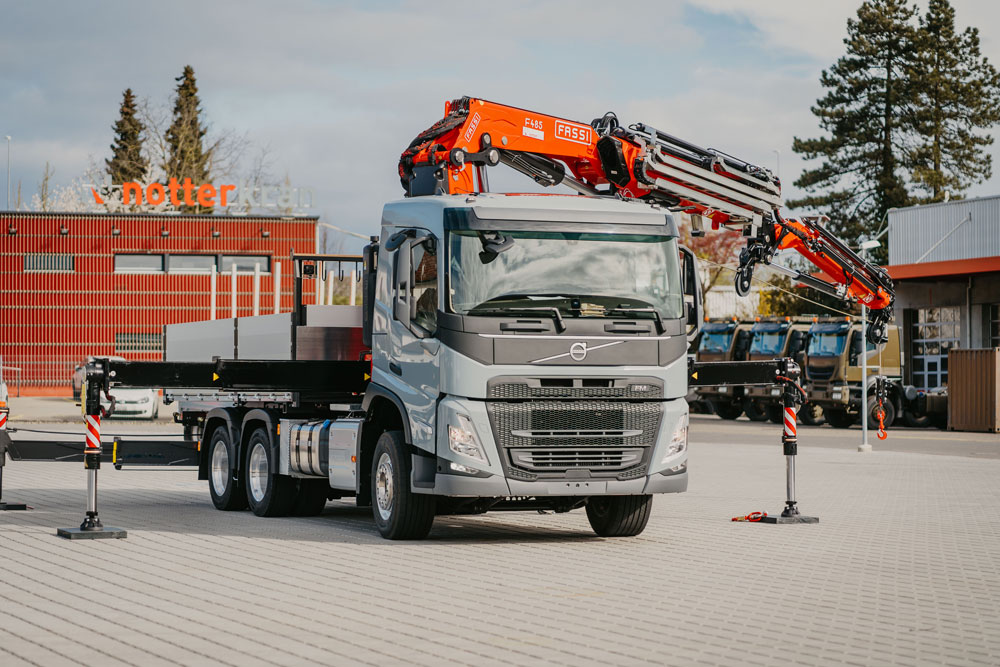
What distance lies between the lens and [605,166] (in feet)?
56.7

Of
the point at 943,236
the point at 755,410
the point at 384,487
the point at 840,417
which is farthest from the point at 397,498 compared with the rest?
the point at 943,236

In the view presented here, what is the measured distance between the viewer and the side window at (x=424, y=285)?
12070 millimetres

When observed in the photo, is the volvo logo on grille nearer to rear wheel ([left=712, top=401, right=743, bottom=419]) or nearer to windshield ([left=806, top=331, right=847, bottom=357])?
windshield ([left=806, top=331, right=847, bottom=357])

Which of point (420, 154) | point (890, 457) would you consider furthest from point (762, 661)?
point (890, 457)

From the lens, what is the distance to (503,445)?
1188cm

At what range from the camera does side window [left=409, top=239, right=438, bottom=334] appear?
12070mm

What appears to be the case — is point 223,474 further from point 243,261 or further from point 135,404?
point 243,261

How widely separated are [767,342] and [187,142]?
45728mm

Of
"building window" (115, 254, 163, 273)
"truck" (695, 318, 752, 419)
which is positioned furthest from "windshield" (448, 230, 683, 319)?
"building window" (115, 254, 163, 273)

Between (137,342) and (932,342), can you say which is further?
(137,342)

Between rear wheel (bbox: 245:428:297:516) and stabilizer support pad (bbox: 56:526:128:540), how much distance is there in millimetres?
2456

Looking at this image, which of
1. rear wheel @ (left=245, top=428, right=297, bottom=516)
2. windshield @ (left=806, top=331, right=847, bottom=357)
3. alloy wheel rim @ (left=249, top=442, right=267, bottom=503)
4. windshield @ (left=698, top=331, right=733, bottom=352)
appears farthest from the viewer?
windshield @ (left=698, top=331, right=733, bottom=352)

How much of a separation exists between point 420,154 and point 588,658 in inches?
354

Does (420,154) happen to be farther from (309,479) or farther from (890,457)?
(890,457)
